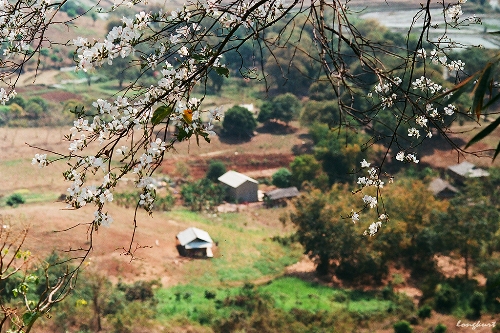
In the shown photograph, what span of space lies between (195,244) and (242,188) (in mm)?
8582

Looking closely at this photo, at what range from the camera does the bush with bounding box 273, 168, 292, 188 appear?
110 ft

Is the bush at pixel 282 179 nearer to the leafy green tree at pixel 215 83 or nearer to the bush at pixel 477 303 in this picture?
the bush at pixel 477 303

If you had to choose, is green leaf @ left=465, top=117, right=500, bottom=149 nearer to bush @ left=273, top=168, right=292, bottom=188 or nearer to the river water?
bush @ left=273, top=168, right=292, bottom=188

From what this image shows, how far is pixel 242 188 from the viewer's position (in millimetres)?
31891

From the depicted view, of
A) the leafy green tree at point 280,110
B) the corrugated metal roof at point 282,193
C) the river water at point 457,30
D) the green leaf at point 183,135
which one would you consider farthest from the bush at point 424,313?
the leafy green tree at point 280,110

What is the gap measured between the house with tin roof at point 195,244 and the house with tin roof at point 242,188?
7279 mm

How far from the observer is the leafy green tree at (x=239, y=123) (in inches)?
1577

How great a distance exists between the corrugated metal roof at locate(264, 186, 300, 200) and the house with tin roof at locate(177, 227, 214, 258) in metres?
7.35

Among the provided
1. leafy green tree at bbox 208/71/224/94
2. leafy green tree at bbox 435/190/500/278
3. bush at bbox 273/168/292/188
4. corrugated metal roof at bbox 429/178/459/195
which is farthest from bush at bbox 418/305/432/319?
leafy green tree at bbox 208/71/224/94

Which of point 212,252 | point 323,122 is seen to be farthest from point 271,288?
point 323,122

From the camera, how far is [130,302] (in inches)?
706

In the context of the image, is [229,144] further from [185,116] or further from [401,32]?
[185,116]

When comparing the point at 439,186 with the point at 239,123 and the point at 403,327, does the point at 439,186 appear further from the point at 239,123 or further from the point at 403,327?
the point at 403,327

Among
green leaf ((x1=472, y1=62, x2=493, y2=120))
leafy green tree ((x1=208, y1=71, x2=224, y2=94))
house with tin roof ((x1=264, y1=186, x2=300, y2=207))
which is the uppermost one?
leafy green tree ((x1=208, y1=71, x2=224, y2=94))
